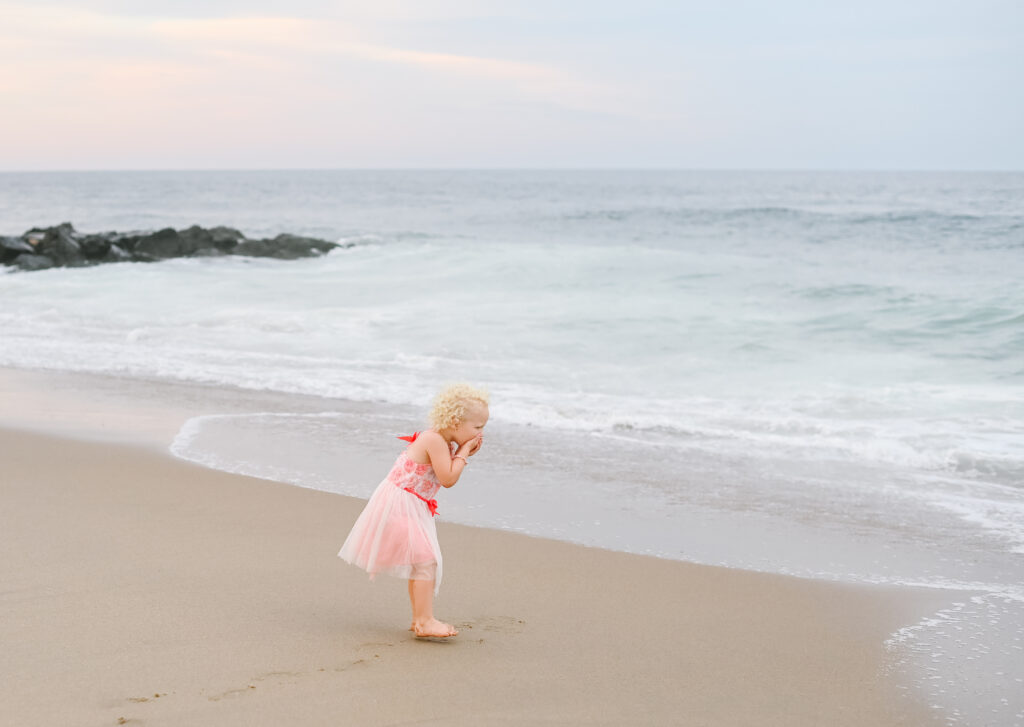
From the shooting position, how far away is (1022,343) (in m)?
14.2

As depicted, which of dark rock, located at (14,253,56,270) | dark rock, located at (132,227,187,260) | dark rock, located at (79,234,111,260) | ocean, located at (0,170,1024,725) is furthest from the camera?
dark rock, located at (132,227,187,260)

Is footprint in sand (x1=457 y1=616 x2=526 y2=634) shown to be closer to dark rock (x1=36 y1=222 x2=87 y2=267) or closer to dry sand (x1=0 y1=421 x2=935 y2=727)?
dry sand (x1=0 y1=421 x2=935 y2=727)

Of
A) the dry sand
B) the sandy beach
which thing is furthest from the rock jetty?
the dry sand

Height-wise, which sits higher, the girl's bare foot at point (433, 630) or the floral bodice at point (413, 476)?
the floral bodice at point (413, 476)

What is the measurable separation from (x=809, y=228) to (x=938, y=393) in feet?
92.6

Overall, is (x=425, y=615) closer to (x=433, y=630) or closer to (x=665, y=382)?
(x=433, y=630)

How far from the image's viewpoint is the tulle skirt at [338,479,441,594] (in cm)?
386

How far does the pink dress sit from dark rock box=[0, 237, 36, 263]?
2653 cm

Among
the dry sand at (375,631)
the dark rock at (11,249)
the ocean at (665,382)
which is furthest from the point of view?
the dark rock at (11,249)

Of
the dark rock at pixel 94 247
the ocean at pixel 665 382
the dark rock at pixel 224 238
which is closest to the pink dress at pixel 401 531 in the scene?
the ocean at pixel 665 382

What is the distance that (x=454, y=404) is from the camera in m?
3.88

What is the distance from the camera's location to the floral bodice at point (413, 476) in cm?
397

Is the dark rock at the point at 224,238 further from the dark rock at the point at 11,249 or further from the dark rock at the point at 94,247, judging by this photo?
the dark rock at the point at 11,249

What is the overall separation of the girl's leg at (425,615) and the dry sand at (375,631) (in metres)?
0.04
